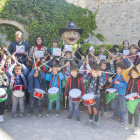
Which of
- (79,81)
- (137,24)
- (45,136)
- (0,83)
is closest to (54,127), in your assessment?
(45,136)

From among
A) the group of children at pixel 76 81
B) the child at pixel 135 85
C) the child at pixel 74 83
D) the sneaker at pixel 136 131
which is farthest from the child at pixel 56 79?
the sneaker at pixel 136 131

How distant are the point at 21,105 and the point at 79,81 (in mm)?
1596

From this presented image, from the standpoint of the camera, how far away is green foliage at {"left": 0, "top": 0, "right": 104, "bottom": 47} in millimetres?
8008

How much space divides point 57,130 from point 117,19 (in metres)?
9.13

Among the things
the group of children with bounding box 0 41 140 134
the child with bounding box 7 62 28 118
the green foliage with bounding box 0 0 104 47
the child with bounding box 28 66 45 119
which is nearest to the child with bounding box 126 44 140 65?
the group of children with bounding box 0 41 140 134

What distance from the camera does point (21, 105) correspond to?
3.75 meters

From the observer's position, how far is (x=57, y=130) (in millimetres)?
3146

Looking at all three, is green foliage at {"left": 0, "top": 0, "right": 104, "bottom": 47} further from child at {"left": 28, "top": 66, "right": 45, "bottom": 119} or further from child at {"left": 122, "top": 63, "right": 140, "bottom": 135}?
child at {"left": 122, "top": 63, "right": 140, "bottom": 135}

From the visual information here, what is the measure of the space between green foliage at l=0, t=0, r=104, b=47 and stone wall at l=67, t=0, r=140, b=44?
5.10 ft

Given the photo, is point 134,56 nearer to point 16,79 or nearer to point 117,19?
point 16,79

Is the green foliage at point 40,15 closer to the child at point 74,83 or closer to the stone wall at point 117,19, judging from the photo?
the stone wall at point 117,19

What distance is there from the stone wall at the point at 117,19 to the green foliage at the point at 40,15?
1.55m

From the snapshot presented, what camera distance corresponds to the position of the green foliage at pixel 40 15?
8.01 meters

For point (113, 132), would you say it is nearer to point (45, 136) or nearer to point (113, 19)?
point (45, 136)
